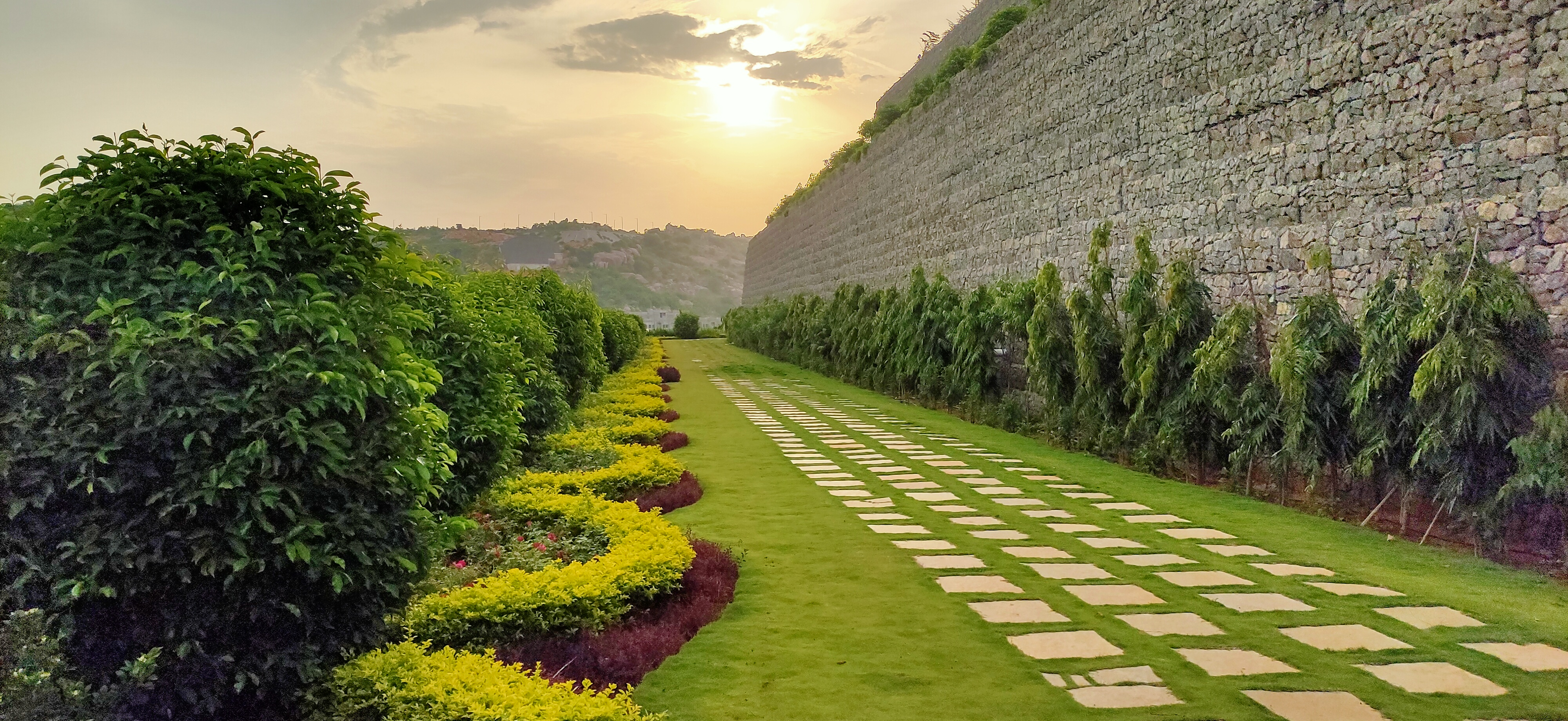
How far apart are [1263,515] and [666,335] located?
154ft

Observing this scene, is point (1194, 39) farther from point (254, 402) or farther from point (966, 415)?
point (254, 402)

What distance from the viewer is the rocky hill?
257 feet

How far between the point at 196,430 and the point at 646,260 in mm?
90790

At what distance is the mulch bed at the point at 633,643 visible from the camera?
3.15 metres

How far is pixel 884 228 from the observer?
21031 millimetres

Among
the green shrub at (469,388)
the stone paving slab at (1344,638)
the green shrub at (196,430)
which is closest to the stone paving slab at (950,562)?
the stone paving slab at (1344,638)

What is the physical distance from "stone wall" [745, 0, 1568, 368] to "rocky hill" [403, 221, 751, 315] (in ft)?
178

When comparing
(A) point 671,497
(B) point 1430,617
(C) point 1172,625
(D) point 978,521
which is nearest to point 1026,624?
(C) point 1172,625

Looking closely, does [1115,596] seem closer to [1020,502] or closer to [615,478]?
[1020,502]

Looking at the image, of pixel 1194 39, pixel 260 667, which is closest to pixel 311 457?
pixel 260 667

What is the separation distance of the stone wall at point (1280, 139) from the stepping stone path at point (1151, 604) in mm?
2086

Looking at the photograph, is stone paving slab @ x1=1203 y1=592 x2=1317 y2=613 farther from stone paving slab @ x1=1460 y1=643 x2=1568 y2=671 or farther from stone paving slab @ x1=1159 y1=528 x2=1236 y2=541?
stone paving slab @ x1=1159 y1=528 x2=1236 y2=541

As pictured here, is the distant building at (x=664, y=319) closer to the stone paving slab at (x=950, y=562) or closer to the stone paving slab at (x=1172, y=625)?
the stone paving slab at (x=950, y=562)

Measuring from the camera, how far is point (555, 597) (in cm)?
348
